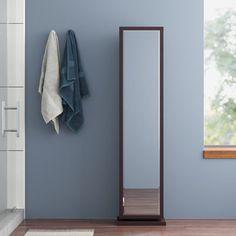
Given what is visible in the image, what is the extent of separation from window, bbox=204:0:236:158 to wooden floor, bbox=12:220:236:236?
74 centimetres

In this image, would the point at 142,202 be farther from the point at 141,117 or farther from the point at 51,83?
the point at 51,83

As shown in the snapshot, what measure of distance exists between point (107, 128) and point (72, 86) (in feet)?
1.45

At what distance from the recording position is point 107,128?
4.28m

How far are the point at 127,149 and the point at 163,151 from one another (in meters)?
0.28

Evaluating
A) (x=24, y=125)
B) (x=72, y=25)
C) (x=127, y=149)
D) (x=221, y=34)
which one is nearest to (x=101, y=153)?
(x=127, y=149)

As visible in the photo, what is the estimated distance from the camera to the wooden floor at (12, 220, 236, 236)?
3875 mm

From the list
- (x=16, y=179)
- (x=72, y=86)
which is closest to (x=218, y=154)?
(x=72, y=86)

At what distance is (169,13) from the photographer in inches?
168

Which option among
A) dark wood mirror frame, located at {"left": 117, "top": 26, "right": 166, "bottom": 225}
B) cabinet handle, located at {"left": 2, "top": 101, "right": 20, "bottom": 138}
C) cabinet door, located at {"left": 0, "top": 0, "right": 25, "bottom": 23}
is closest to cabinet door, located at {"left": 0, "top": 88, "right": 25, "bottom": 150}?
cabinet handle, located at {"left": 2, "top": 101, "right": 20, "bottom": 138}

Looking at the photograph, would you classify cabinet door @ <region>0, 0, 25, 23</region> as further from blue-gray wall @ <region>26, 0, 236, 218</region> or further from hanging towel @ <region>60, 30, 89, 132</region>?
hanging towel @ <region>60, 30, 89, 132</region>

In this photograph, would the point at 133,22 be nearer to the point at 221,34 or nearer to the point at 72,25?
the point at 72,25

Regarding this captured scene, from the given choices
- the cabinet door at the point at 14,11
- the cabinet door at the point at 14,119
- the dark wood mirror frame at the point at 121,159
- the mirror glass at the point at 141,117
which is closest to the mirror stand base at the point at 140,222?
the dark wood mirror frame at the point at 121,159

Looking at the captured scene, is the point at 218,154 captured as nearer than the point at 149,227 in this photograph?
No

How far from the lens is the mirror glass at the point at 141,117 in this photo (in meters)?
4.05
